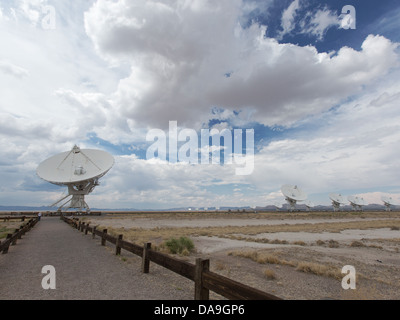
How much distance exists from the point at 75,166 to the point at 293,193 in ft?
248

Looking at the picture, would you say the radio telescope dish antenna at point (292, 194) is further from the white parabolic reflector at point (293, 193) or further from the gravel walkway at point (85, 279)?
the gravel walkway at point (85, 279)

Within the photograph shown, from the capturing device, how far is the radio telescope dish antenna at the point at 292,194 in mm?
89062

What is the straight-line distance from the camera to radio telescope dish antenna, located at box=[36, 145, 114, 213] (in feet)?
161

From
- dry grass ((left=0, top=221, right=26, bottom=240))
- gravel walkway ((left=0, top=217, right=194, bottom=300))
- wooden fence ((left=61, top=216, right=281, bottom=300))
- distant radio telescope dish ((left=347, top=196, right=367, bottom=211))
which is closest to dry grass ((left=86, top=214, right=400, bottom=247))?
gravel walkway ((left=0, top=217, right=194, bottom=300))

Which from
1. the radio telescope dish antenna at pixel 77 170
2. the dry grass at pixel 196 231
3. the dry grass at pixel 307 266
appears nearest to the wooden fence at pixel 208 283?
the dry grass at pixel 307 266

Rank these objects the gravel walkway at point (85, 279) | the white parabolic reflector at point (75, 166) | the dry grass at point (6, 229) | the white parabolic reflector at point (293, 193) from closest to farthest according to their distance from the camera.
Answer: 1. the gravel walkway at point (85, 279)
2. the dry grass at point (6, 229)
3. the white parabolic reflector at point (75, 166)
4. the white parabolic reflector at point (293, 193)

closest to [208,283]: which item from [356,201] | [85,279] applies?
[85,279]

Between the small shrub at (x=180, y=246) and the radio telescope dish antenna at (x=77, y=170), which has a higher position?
the radio telescope dish antenna at (x=77, y=170)

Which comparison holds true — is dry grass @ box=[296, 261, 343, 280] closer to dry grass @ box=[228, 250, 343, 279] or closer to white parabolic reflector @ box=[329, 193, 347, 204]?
dry grass @ box=[228, 250, 343, 279]

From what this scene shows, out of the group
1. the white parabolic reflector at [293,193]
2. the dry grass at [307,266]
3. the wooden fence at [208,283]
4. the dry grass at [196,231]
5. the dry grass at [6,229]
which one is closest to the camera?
the wooden fence at [208,283]

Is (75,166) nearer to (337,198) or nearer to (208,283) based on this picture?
(208,283)
